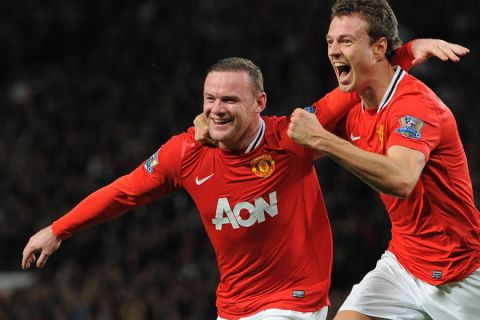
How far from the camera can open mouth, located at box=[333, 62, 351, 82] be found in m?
4.49

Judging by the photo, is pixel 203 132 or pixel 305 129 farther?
pixel 203 132

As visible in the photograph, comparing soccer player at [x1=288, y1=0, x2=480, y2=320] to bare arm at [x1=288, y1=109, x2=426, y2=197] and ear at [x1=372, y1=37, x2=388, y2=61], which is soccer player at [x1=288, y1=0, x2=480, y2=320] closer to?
ear at [x1=372, y1=37, x2=388, y2=61]

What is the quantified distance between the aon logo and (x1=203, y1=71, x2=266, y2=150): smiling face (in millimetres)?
340

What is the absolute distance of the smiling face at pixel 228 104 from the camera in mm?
4586

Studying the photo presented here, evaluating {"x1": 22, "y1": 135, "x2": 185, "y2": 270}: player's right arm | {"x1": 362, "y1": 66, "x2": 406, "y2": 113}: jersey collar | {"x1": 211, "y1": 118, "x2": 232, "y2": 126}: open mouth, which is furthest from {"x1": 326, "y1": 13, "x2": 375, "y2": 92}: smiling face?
{"x1": 22, "y1": 135, "x2": 185, "y2": 270}: player's right arm

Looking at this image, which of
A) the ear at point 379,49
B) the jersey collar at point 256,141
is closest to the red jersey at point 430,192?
the ear at point 379,49

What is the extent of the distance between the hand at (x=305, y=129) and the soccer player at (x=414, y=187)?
0.37 metres

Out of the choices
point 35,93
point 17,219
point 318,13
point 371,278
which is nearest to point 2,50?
point 35,93

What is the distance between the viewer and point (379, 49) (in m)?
4.52

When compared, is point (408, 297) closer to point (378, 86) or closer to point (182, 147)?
point (378, 86)

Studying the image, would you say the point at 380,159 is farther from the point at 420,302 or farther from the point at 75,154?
the point at 75,154

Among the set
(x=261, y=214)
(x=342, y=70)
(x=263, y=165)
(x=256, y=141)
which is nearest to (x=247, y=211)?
(x=261, y=214)

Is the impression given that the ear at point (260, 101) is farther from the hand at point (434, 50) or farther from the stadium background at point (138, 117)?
the stadium background at point (138, 117)

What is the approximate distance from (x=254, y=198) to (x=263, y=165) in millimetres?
181
